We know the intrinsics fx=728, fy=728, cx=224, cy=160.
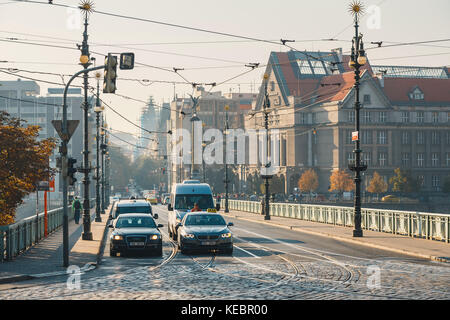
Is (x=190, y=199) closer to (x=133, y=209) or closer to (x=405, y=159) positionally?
(x=133, y=209)

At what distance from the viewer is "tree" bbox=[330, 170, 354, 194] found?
110 m

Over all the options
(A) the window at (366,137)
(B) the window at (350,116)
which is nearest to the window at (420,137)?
(A) the window at (366,137)

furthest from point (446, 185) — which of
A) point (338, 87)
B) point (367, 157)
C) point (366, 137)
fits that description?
point (338, 87)

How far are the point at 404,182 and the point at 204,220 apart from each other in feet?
286

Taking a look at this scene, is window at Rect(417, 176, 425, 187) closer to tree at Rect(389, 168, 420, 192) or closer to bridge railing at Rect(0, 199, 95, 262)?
tree at Rect(389, 168, 420, 192)

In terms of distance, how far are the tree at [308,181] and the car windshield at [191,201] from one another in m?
81.1

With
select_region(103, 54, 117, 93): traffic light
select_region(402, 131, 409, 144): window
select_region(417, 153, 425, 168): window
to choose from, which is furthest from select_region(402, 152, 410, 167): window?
select_region(103, 54, 117, 93): traffic light

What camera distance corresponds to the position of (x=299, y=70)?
Answer: 126562 mm

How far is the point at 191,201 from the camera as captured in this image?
32531mm

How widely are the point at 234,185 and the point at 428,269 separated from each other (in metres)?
123

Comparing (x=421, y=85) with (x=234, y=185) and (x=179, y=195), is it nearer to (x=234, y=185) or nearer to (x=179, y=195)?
(x=234, y=185)

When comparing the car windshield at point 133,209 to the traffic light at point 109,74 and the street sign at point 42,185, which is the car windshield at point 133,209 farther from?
the traffic light at point 109,74

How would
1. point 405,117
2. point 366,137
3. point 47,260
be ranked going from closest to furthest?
point 47,260, point 366,137, point 405,117
